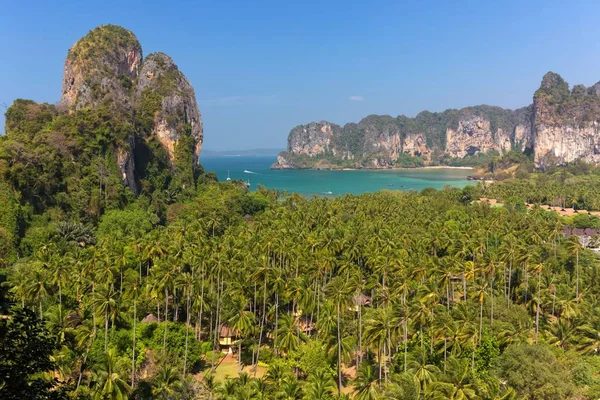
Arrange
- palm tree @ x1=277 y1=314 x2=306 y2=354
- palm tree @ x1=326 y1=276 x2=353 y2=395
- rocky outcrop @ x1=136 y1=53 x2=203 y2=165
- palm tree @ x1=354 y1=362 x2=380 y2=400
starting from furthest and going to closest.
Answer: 1. rocky outcrop @ x1=136 y1=53 x2=203 y2=165
2. palm tree @ x1=277 y1=314 x2=306 y2=354
3. palm tree @ x1=326 y1=276 x2=353 y2=395
4. palm tree @ x1=354 y1=362 x2=380 y2=400

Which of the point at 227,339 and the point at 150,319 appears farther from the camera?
the point at 150,319

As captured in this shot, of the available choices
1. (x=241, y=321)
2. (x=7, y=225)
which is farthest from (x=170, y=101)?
(x=241, y=321)

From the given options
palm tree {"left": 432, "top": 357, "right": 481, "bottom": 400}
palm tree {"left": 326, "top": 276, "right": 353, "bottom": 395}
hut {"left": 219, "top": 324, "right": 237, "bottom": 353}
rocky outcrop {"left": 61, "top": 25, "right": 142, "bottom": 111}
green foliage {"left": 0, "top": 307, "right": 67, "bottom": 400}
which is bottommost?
hut {"left": 219, "top": 324, "right": 237, "bottom": 353}

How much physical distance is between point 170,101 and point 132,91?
1385 centimetres

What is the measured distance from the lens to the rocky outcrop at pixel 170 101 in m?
118

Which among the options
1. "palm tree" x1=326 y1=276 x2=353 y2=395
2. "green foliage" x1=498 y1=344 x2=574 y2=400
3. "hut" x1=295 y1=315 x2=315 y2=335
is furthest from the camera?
"hut" x1=295 y1=315 x2=315 y2=335

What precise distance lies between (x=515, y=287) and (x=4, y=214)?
67.5 meters

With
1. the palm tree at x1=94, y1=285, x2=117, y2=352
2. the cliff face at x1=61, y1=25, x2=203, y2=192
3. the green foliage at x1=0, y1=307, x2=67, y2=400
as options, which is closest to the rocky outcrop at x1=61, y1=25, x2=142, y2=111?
the cliff face at x1=61, y1=25, x2=203, y2=192

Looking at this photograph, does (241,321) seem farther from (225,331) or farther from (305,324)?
(305,324)

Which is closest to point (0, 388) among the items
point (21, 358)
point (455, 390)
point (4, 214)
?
point (21, 358)

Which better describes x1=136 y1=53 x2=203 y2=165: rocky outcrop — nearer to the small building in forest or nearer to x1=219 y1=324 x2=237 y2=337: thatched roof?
x1=219 y1=324 x2=237 y2=337: thatched roof

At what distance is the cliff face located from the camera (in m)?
106

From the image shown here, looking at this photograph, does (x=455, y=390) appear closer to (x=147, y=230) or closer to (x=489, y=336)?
(x=489, y=336)

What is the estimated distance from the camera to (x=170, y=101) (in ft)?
393
